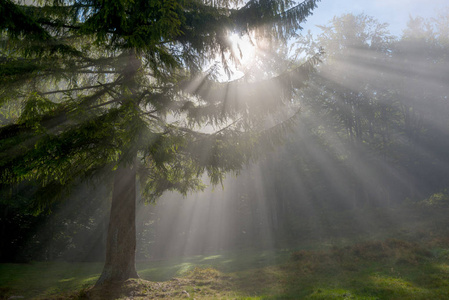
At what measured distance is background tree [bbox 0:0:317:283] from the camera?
587 centimetres

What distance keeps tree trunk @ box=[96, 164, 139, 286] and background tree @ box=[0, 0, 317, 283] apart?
0.10ft

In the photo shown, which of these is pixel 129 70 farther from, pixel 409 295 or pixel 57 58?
pixel 409 295

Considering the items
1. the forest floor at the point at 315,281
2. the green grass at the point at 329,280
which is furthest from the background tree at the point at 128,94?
the green grass at the point at 329,280

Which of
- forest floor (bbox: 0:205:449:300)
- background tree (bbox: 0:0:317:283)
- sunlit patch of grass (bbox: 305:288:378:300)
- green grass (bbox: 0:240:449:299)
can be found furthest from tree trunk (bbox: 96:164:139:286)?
sunlit patch of grass (bbox: 305:288:378:300)

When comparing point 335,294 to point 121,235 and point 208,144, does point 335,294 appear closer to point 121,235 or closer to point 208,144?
point 208,144

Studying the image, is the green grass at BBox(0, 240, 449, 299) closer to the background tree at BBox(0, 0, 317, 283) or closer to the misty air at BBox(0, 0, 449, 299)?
the misty air at BBox(0, 0, 449, 299)

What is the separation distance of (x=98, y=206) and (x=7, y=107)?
16502 millimetres

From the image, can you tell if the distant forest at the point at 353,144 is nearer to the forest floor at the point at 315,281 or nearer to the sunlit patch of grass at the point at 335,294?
the forest floor at the point at 315,281

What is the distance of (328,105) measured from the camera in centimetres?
2877

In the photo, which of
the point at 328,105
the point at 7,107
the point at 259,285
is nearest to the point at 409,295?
the point at 259,285

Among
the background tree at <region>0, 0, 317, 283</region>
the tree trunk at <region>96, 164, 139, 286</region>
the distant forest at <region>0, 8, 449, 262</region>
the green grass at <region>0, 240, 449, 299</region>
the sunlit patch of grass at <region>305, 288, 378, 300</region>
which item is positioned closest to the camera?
the background tree at <region>0, 0, 317, 283</region>

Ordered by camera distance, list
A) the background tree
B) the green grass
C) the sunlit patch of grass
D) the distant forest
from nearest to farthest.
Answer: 1. the background tree
2. the sunlit patch of grass
3. the green grass
4. the distant forest

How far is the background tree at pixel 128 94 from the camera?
5871mm

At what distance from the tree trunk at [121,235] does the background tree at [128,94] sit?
0.03m
